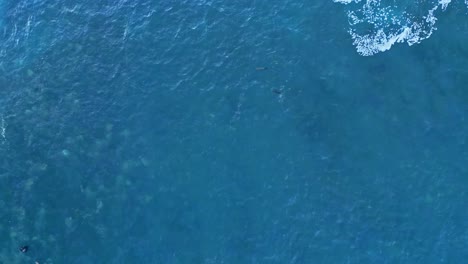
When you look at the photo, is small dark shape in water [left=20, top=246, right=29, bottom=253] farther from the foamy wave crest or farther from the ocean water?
the foamy wave crest

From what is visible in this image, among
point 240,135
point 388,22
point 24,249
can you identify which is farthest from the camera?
point 388,22

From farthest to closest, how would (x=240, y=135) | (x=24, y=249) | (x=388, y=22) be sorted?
(x=388, y=22) < (x=240, y=135) < (x=24, y=249)

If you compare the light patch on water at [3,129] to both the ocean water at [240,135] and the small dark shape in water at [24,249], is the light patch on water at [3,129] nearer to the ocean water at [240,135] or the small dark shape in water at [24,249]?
the ocean water at [240,135]

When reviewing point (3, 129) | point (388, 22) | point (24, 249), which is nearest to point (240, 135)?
point (388, 22)

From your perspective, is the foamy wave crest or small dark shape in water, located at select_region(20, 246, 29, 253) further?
the foamy wave crest

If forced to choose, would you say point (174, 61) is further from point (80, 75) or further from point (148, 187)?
point (148, 187)

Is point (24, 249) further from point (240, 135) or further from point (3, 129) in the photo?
point (240, 135)

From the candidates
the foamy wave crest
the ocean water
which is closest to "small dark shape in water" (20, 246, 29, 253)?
the ocean water
